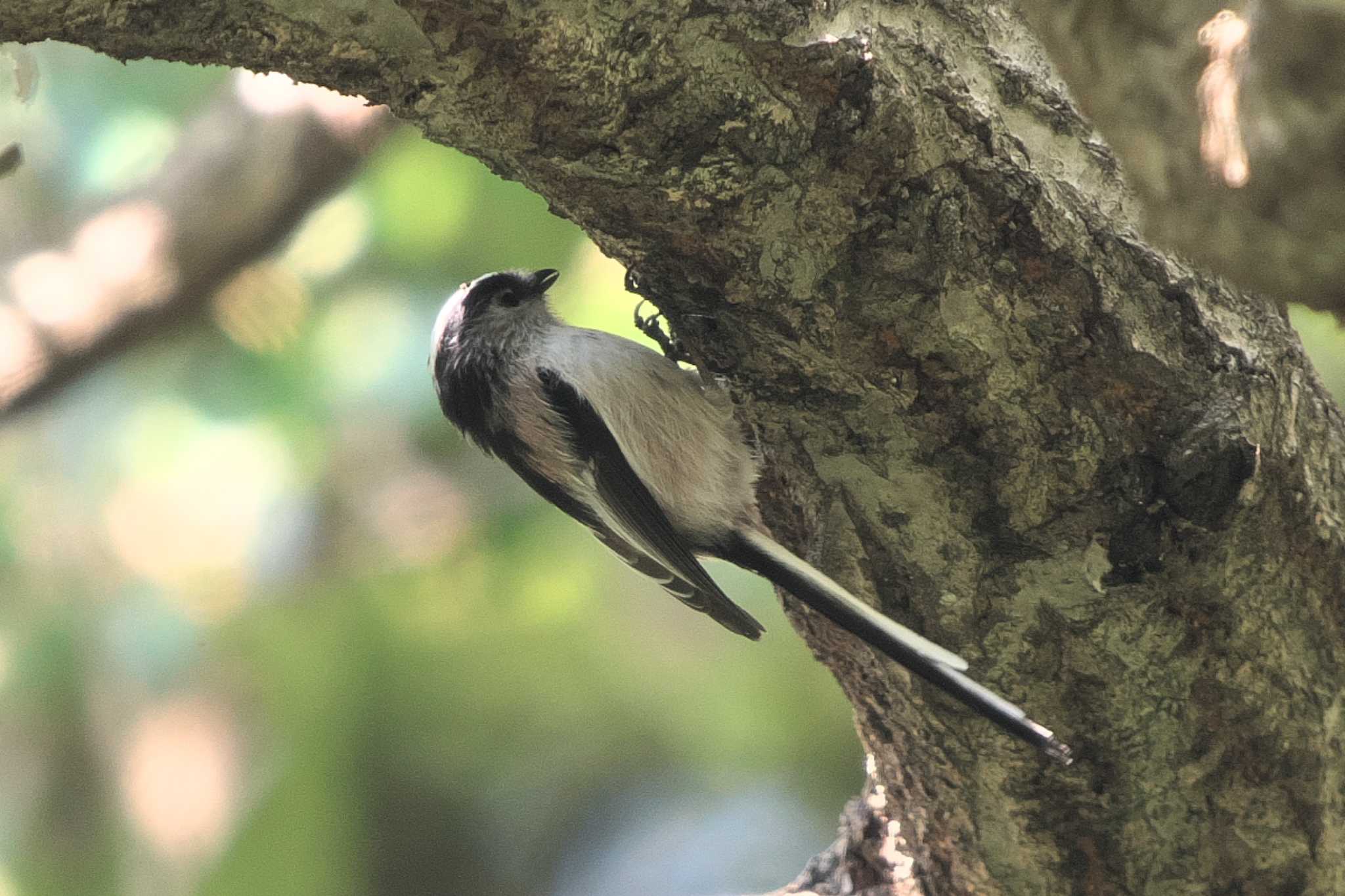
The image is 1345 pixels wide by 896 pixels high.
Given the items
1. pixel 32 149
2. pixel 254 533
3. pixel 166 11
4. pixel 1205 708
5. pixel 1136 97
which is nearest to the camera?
pixel 1136 97

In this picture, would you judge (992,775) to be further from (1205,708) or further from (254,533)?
(254,533)

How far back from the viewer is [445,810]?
449 cm

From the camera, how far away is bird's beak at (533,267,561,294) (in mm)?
2674

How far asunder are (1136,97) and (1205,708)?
1.15m

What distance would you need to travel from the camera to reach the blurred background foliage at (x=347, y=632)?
4.03 metres

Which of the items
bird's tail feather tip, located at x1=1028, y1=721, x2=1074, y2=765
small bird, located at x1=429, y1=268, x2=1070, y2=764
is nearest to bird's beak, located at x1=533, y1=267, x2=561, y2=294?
small bird, located at x1=429, y1=268, x2=1070, y2=764

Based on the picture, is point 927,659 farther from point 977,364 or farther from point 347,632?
point 347,632

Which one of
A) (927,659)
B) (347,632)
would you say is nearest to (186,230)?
(347,632)

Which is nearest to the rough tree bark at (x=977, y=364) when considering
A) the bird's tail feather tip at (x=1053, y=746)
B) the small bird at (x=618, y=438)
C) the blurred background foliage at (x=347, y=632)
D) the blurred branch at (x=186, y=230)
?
the bird's tail feather tip at (x=1053, y=746)

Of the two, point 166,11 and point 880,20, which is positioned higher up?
point 880,20

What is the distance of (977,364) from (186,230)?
2638 mm

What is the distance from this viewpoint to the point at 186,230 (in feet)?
11.1

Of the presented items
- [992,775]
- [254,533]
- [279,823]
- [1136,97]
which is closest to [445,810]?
[279,823]

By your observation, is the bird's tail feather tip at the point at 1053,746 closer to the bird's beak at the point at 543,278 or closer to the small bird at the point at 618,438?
the small bird at the point at 618,438
